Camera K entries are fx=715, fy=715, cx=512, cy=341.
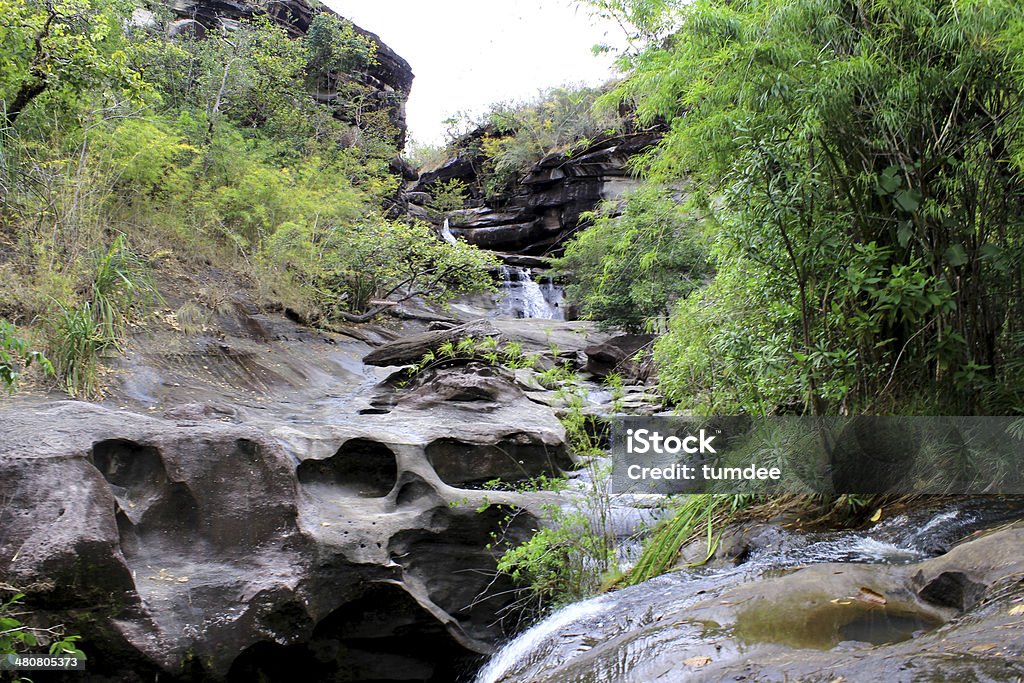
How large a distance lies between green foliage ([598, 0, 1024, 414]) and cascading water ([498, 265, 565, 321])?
45.2 ft

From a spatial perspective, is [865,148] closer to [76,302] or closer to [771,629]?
[771,629]

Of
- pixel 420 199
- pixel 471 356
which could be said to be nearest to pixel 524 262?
pixel 420 199

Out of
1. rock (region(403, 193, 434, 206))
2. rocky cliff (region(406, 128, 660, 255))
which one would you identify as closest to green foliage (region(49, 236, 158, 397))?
rocky cliff (region(406, 128, 660, 255))

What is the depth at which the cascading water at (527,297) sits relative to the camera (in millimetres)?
18203

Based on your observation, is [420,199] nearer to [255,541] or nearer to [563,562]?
[255,541]

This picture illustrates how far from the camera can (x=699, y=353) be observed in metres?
5.12

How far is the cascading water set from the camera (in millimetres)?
18203

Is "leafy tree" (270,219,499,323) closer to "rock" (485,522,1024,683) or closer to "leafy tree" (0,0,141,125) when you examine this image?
"leafy tree" (0,0,141,125)

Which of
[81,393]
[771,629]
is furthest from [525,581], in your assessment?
[81,393]

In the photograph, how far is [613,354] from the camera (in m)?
Result: 12.2

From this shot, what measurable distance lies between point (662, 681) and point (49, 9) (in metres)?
9.34

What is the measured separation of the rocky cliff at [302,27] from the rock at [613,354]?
1312cm

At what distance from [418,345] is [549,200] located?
13638 mm

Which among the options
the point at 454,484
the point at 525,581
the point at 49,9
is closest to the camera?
the point at 525,581
